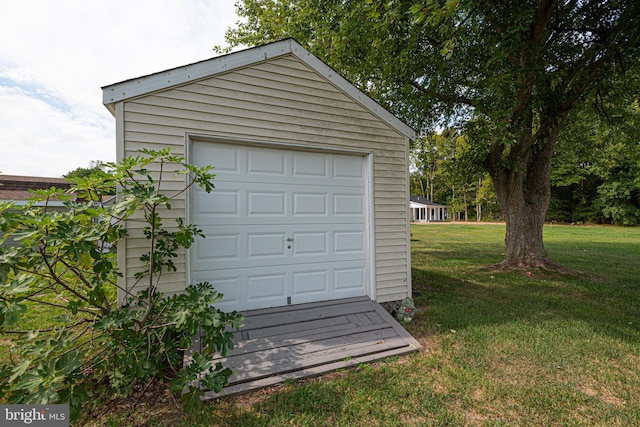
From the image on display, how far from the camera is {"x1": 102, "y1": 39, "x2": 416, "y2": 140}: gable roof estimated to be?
10.4 feet

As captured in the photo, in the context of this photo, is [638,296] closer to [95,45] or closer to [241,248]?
[241,248]

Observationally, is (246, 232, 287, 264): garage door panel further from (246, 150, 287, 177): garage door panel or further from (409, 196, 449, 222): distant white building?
(409, 196, 449, 222): distant white building

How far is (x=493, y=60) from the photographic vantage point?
14.7 ft

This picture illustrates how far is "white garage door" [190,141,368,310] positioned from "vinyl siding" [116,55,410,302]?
0.21 meters

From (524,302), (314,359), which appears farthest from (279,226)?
(524,302)

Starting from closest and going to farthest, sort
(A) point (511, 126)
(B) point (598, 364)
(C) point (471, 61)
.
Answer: (B) point (598, 364)
(A) point (511, 126)
(C) point (471, 61)

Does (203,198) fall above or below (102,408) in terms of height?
above

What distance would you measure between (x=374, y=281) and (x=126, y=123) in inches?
153

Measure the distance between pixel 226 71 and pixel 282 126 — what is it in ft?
3.19

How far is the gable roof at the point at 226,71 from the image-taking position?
10.4ft

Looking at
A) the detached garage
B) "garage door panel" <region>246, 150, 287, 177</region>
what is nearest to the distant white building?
the detached garage

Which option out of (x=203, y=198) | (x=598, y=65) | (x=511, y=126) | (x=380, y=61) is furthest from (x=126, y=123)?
(x=598, y=65)

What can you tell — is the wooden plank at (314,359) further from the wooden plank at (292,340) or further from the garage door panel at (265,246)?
the garage door panel at (265,246)

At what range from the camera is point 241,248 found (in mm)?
3781
